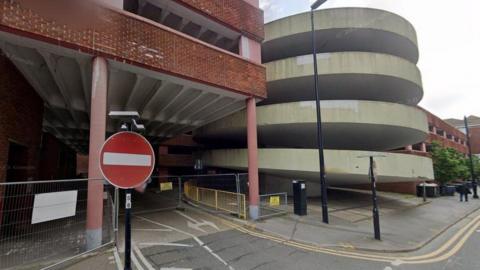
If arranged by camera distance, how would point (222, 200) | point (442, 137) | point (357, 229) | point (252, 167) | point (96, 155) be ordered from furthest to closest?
point (442, 137) < point (222, 200) < point (252, 167) < point (357, 229) < point (96, 155)

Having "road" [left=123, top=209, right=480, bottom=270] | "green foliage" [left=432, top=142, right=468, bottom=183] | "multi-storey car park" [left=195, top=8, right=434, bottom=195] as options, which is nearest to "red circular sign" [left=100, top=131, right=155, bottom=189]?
"road" [left=123, top=209, right=480, bottom=270]

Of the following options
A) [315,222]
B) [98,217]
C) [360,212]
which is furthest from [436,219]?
[98,217]

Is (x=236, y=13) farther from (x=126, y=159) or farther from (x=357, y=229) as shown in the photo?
(x=357, y=229)

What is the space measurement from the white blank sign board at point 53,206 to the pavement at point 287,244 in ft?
3.91

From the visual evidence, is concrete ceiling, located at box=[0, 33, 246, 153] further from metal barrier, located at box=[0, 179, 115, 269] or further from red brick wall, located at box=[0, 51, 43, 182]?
metal barrier, located at box=[0, 179, 115, 269]

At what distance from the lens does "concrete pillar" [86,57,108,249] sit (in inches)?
253

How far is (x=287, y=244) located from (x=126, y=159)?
581cm

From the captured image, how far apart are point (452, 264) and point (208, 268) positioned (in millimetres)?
6137

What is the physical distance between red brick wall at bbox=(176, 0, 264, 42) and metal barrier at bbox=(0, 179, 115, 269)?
7792 mm

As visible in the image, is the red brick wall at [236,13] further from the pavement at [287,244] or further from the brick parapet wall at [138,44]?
the pavement at [287,244]

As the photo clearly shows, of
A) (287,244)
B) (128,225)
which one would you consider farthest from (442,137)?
(128,225)

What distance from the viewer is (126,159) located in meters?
3.39

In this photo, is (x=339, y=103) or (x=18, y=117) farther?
(x=339, y=103)

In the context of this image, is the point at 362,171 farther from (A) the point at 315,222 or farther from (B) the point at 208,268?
(B) the point at 208,268
